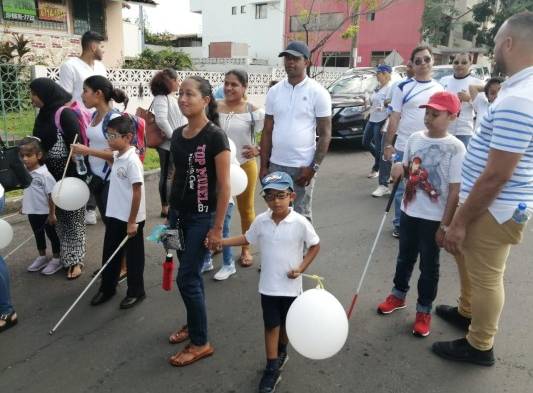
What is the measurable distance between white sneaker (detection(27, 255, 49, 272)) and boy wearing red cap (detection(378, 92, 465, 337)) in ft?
10.8

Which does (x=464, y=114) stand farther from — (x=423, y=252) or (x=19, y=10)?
(x=19, y=10)

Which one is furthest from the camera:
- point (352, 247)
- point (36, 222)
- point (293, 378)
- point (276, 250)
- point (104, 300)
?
point (352, 247)

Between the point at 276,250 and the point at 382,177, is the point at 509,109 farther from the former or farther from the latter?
the point at 382,177

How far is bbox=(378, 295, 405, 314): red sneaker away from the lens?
3.33m

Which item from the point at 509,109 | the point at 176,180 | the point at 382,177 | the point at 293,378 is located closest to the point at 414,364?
the point at 293,378

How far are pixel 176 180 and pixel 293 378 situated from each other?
1.46 meters

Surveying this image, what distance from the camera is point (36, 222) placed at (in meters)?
3.85

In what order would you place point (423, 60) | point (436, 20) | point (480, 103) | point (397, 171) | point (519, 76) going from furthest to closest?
Result: point (436, 20) → point (480, 103) → point (423, 60) → point (397, 171) → point (519, 76)

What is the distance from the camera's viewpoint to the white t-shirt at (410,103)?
14.9 feet

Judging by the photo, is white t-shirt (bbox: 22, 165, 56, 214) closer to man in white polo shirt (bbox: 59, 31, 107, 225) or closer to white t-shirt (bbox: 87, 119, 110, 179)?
white t-shirt (bbox: 87, 119, 110, 179)

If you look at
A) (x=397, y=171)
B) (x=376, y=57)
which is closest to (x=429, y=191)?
(x=397, y=171)

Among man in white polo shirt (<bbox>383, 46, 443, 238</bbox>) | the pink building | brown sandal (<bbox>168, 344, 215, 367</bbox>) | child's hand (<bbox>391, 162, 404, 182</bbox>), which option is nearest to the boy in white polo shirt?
brown sandal (<bbox>168, 344, 215, 367</bbox>)

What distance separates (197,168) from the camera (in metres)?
2.57

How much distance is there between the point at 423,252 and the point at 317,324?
1311 millimetres
